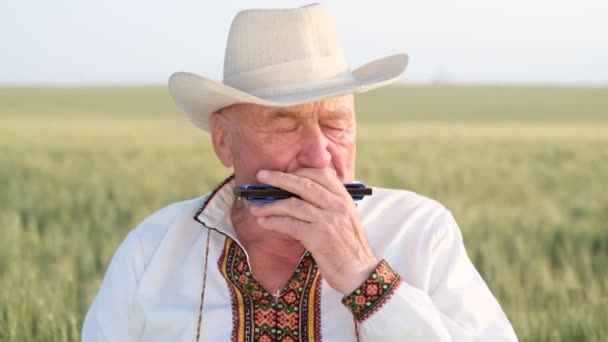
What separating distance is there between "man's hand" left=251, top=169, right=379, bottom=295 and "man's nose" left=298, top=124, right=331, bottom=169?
59mm

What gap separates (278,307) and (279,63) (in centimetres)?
56

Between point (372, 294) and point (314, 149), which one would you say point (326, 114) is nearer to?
point (314, 149)

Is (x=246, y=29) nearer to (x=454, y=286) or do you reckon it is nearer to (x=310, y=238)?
(x=310, y=238)

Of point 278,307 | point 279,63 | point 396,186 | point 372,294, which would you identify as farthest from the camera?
point 396,186

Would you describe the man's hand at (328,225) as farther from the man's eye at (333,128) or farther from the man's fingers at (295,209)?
the man's eye at (333,128)

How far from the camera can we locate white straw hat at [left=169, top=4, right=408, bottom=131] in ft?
7.95

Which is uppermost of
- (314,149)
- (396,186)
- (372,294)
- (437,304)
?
(314,149)

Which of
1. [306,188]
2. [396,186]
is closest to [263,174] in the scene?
[306,188]

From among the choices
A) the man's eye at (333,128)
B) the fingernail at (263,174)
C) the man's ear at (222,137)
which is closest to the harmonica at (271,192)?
the fingernail at (263,174)

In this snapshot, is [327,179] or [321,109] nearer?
[327,179]

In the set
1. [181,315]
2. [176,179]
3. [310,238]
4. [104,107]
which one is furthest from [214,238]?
[104,107]

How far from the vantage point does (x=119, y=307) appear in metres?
2.43

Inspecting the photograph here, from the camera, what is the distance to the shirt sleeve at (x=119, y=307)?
7.95ft

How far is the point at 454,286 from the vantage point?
Answer: 7.55 feet
